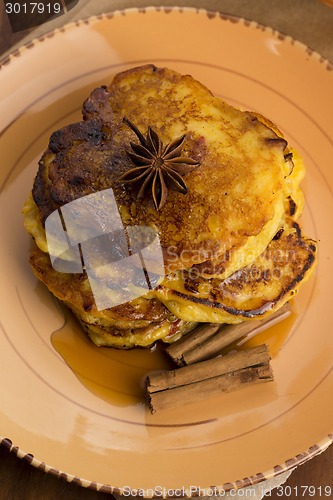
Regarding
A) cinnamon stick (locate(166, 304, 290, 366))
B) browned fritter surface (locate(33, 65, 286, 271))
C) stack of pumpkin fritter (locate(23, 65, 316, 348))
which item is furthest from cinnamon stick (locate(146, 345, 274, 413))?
browned fritter surface (locate(33, 65, 286, 271))

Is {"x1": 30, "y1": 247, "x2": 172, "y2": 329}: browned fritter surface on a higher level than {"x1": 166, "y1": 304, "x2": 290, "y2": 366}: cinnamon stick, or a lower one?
higher

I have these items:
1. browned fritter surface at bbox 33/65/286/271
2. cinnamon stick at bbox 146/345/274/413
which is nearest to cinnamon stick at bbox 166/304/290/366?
cinnamon stick at bbox 146/345/274/413

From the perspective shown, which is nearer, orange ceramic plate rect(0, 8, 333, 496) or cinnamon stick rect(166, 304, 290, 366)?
orange ceramic plate rect(0, 8, 333, 496)

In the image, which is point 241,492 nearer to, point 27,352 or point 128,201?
point 27,352

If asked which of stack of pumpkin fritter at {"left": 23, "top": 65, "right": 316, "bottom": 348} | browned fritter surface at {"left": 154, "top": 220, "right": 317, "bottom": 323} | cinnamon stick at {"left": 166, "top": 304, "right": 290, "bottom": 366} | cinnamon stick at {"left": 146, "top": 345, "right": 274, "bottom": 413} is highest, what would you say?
stack of pumpkin fritter at {"left": 23, "top": 65, "right": 316, "bottom": 348}

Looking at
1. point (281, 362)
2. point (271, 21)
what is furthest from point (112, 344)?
point (271, 21)

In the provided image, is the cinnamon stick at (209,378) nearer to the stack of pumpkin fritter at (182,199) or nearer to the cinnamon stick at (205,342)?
the cinnamon stick at (205,342)

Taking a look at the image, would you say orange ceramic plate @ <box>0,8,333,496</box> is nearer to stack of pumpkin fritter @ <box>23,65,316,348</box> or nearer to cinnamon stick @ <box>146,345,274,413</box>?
cinnamon stick @ <box>146,345,274,413</box>
